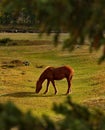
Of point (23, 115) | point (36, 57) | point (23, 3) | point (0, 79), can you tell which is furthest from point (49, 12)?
point (36, 57)

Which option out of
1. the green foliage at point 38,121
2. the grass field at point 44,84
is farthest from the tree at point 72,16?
the grass field at point 44,84

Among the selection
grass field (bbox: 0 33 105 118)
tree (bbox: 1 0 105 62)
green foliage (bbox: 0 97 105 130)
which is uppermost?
tree (bbox: 1 0 105 62)

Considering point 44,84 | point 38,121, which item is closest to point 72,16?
point 38,121

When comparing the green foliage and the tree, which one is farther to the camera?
the tree

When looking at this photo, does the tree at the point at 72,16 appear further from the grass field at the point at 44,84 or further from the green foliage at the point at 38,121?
the grass field at the point at 44,84

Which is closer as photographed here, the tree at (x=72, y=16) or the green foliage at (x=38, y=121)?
the green foliage at (x=38, y=121)

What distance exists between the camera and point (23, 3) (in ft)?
18.4

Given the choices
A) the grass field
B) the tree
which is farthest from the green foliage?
the grass field

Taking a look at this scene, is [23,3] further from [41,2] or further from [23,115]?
[23,115]

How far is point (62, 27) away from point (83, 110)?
4.15ft

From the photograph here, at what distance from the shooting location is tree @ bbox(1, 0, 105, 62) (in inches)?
203

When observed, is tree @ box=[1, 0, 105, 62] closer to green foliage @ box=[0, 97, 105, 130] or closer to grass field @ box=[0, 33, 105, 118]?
green foliage @ box=[0, 97, 105, 130]

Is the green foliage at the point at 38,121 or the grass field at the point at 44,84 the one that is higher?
the green foliage at the point at 38,121

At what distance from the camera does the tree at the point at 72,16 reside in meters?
5.17
